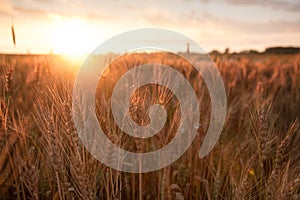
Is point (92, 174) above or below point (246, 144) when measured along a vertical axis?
above

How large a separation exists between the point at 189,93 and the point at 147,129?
124cm

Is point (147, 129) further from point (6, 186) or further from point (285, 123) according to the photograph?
point (285, 123)

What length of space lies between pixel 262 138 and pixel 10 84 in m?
1.28

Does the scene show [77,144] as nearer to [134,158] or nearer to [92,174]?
[92,174]

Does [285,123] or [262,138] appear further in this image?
[285,123]

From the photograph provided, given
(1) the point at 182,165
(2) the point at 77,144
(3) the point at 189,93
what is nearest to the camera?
(2) the point at 77,144

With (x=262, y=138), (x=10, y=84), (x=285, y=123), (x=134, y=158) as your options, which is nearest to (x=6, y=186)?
(x=10, y=84)

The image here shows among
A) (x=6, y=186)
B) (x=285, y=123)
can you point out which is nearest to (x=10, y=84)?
(x=6, y=186)

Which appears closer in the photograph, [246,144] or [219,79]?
[246,144]

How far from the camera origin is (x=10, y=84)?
171 centimetres

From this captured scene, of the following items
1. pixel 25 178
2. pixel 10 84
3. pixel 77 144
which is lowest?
pixel 25 178

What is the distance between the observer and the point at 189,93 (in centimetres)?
241

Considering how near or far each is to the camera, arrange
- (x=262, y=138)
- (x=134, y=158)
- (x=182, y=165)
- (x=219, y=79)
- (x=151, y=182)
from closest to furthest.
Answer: (x=262, y=138)
(x=134, y=158)
(x=182, y=165)
(x=151, y=182)
(x=219, y=79)

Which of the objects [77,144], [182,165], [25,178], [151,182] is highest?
[77,144]
